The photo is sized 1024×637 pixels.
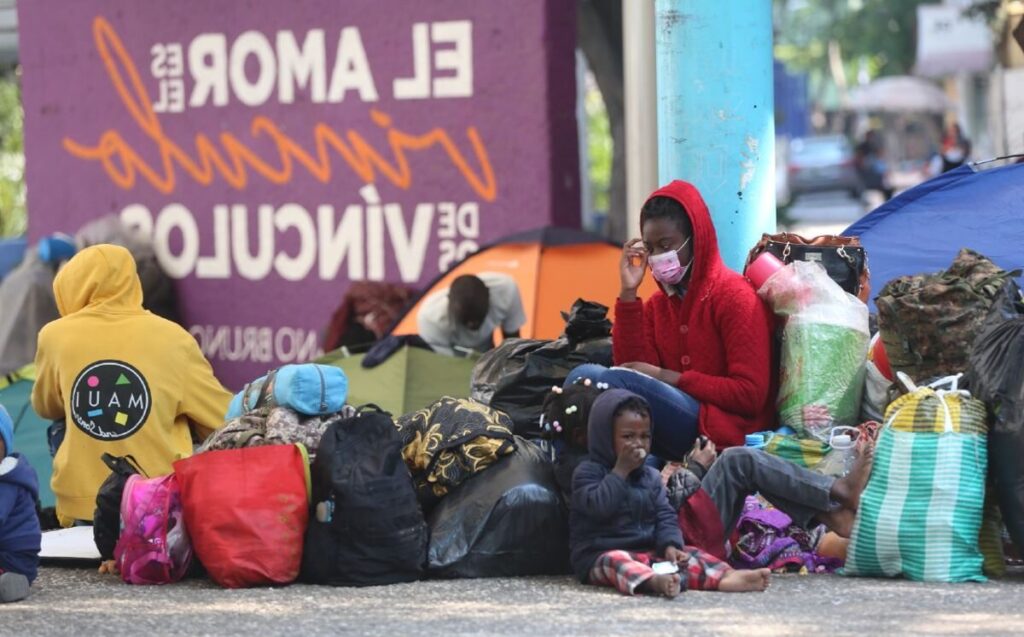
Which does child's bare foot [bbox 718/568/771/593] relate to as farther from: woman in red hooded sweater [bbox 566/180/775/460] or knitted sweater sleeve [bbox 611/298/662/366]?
knitted sweater sleeve [bbox 611/298/662/366]

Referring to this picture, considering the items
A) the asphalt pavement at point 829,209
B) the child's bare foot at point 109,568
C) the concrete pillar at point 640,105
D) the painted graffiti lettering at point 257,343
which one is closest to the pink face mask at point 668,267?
the concrete pillar at point 640,105

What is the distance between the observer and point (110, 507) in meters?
6.93

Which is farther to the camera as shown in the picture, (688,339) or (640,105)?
(640,105)

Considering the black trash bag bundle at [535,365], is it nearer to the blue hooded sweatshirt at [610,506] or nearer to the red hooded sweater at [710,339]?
the red hooded sweater at [710,339]

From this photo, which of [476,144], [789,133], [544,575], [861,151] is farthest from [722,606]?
[789,133]

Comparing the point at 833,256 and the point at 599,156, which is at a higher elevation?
the point at 599,156

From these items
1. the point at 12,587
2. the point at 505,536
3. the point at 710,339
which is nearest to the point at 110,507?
the point at 12,587

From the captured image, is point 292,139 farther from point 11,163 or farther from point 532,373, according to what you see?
point 11,163

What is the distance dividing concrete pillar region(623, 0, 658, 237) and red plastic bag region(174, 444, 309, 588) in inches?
123

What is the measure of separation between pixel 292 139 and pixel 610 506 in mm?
6945

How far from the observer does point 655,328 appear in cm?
737

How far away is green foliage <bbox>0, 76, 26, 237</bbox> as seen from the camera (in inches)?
795

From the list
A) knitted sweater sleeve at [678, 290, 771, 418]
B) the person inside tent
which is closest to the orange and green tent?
the person inside tent

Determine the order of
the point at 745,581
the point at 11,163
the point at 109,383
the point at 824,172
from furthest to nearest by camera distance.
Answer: the point at 824,172 → the point at 11,163 → the point at 109,383 → the point at 745,581
